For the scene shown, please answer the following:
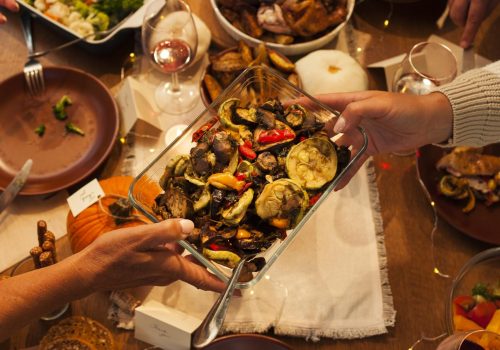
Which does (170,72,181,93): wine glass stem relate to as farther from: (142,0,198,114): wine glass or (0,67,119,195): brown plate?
(0,67,119,195): brown plate

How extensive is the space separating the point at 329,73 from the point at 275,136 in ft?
1.58

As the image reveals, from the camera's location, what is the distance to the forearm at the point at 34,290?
2.88ft

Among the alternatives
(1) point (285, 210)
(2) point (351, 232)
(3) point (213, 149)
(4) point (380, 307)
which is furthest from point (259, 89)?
(4) point (380, 307)

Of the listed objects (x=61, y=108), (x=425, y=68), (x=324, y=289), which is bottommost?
(x=324, y=289)

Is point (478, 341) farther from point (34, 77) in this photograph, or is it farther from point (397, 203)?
point (34, 77)

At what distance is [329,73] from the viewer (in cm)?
129

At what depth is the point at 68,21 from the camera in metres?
1.37

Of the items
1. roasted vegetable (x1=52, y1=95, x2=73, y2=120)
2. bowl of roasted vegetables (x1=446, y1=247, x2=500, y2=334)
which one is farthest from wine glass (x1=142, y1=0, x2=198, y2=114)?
bowl of roasted vegetables (x1=446, y1=247, x2=500, y2=334)

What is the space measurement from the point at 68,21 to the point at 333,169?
36.6 inches

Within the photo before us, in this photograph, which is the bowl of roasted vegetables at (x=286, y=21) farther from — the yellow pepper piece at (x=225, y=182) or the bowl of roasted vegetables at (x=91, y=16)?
the yellow pepper piece at (x=225, y=182)

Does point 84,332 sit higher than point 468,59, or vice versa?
point 468,59

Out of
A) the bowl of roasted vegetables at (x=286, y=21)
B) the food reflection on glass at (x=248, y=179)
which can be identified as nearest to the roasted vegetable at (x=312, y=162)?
the food reflection on glass at (x=248, y=179)

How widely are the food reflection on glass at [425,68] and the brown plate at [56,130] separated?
2.47 ft

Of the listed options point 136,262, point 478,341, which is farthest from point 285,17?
point 478,341
